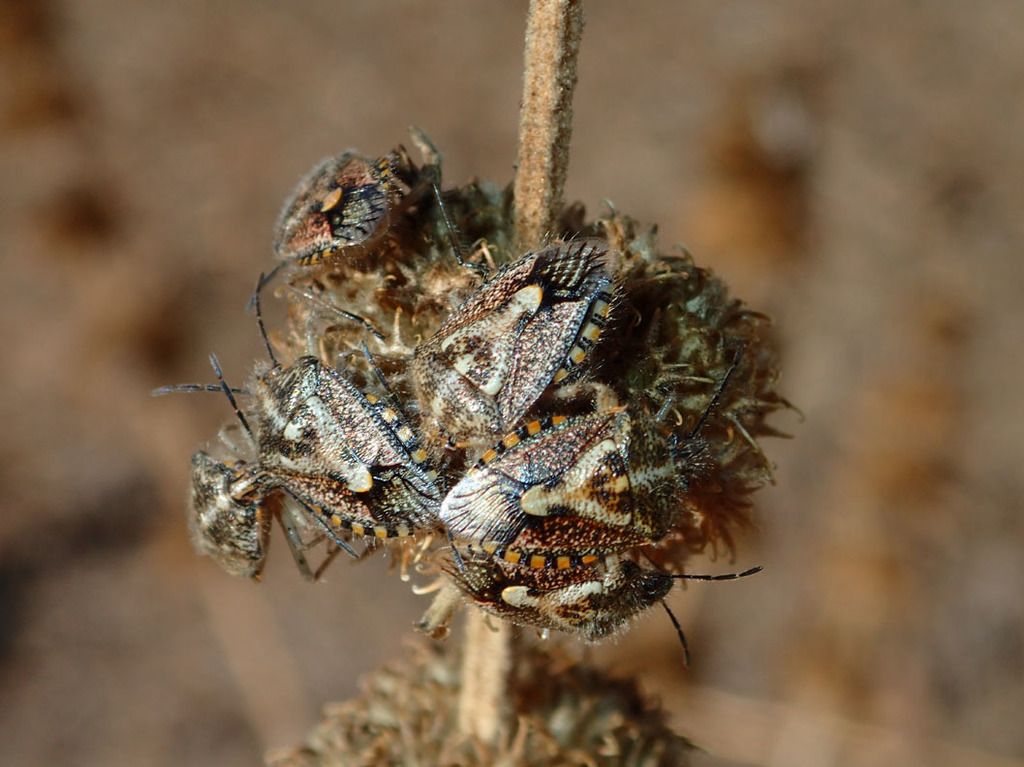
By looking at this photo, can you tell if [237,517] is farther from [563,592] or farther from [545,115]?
[545,115]

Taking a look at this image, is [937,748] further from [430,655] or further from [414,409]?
[414,409]

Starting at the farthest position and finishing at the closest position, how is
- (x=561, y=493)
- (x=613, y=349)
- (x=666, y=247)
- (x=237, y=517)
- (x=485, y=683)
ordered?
(x=666, y=247)
(x=485, y=683)
(x=237, y=517)
(x=613, y=349)
(x=561, y=493)

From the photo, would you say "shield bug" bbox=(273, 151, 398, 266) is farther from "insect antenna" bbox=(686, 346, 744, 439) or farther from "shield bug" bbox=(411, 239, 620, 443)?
"insect antenna" bbox=(686, 346, 744, 439)

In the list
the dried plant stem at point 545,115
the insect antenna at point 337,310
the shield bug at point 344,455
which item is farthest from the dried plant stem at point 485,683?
the insect antenna at point 337,310

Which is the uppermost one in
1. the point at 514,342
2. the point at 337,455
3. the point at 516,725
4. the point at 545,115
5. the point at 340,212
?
the point at 545,115

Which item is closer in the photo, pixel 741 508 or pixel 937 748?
pixel 741 508

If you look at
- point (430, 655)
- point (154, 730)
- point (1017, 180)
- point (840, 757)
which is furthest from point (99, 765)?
point (1017, 180)

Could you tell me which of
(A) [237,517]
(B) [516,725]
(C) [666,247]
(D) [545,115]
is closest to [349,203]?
(D) [545,115]
